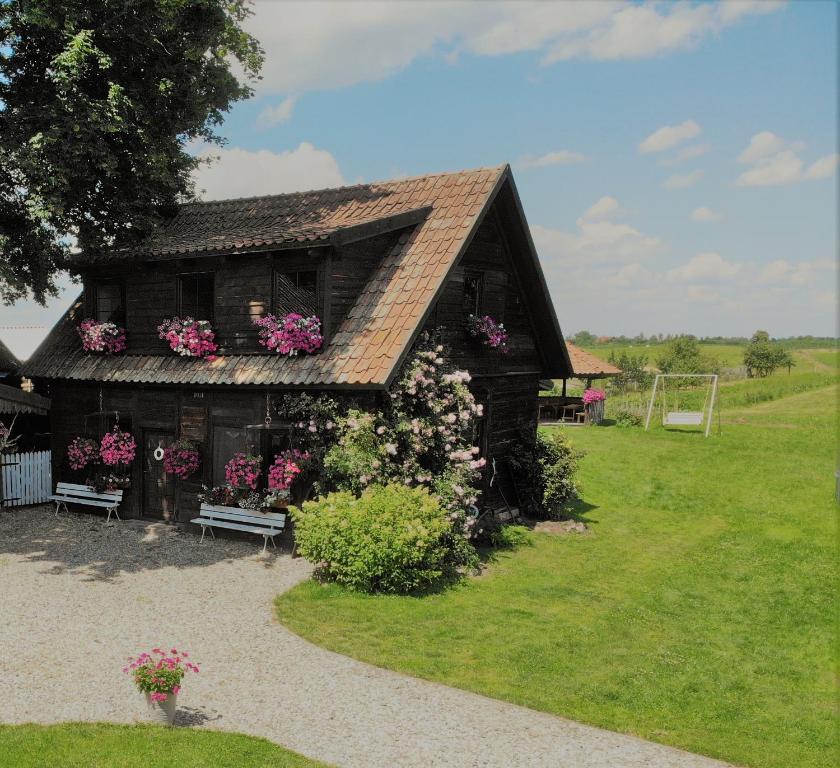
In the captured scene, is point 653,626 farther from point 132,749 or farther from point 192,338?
point 192,338

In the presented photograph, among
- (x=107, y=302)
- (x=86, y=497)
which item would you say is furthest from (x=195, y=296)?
(x=86, y=497)

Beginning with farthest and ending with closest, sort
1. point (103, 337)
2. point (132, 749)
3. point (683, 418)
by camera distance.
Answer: point (683, 418)
point (103, 337)
point (132, 749)

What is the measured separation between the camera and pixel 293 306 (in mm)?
15250

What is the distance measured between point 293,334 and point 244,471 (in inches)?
118

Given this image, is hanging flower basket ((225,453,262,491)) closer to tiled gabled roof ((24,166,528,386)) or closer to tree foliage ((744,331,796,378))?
tiled gabled roof ((24,166,528,386))

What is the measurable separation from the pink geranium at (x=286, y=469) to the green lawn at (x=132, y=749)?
665 centimetres

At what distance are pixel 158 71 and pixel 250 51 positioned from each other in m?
1.97

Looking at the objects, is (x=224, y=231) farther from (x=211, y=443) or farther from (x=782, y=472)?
(x=782, y=472)

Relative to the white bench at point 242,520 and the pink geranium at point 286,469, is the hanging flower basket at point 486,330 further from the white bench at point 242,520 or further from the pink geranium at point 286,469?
the white bench at point 242,520

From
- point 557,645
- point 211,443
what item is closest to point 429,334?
point 211,443

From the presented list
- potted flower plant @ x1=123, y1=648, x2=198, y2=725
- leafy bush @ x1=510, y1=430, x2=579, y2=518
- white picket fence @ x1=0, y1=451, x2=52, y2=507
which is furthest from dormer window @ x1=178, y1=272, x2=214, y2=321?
potted flower plant @ x1=123, y1=648, x2=198, y2=725

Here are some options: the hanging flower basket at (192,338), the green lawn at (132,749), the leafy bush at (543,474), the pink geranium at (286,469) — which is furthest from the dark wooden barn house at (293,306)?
the green lawn at (132,749)

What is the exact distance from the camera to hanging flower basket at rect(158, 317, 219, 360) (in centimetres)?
1608

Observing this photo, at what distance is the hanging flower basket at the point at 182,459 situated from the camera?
52.5ft
